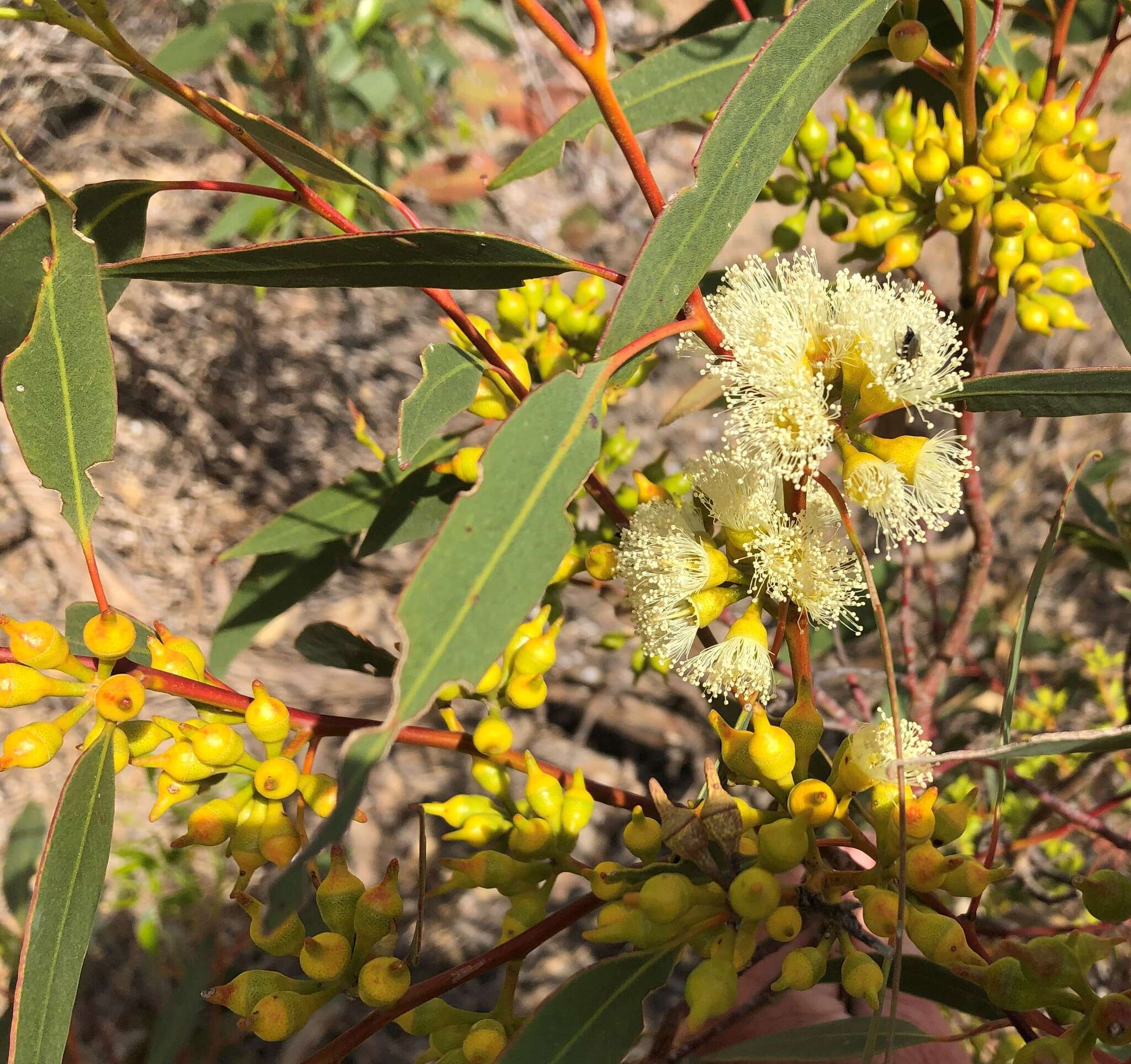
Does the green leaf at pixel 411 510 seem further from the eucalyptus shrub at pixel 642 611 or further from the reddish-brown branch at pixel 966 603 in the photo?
the reddish-brown branch at pixel 966 603

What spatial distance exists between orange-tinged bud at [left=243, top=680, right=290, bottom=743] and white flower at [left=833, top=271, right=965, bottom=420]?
1.66ft

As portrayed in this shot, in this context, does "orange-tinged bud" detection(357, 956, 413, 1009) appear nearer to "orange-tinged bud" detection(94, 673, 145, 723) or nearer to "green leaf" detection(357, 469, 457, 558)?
"orange-tinged bud" detection(94, 673, 145, 723)

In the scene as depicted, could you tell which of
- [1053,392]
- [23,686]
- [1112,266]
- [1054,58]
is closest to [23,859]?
[23,686]

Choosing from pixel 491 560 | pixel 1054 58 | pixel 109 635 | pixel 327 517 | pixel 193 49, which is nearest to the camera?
pixel 491 560

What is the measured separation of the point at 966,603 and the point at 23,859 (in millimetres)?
1521

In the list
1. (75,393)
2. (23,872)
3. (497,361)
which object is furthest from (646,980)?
(23,872)

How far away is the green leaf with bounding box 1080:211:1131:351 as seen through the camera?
2.88 feet

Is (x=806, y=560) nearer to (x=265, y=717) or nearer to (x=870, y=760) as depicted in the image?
(x=870, y=760)

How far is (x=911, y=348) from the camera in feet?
2.63

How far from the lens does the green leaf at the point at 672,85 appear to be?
3.10 feet

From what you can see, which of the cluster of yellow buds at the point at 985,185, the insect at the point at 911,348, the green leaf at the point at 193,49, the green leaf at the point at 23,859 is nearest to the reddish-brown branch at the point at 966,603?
the cluster of yellow buds at the point at 985,185

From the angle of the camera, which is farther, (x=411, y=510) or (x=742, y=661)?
(x=411, y=510)

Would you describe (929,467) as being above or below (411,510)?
above

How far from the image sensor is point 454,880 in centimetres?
77
